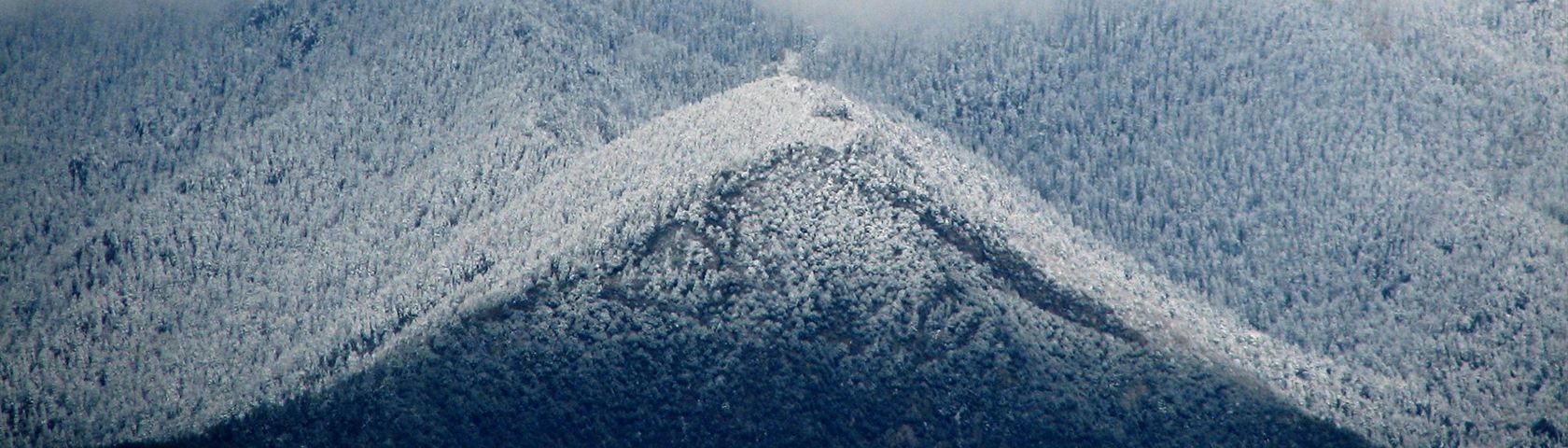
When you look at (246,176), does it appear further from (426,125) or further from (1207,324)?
(1207,324)

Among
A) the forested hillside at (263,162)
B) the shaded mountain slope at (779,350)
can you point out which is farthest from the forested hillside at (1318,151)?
the forested hillside at (263,162)

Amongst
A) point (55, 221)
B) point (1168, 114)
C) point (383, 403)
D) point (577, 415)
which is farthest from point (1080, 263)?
point (55, 221)

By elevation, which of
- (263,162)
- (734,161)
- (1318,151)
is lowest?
(263,162)

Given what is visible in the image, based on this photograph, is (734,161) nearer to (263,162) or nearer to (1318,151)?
(263,162)

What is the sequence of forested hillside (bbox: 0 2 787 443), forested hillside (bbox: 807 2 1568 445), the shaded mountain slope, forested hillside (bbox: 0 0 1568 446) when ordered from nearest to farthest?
the shaded mountain slope → forested hillside (bbox: 0 0 1568 446) → forested hillside (bbox: 807 2 1568 445) → forested hillside (bbox: 0 2 787 443)

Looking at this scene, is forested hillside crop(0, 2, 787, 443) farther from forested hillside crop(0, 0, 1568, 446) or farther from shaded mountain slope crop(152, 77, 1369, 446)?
shaded mountain slope crop(152, 77, 1369, 446)

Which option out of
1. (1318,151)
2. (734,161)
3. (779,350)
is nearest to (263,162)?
(734,161)

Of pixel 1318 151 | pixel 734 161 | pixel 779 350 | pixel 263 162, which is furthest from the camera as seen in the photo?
pixel 263 162

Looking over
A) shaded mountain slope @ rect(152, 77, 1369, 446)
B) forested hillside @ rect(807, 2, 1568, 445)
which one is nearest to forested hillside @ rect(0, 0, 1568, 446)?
forested hillside @ rect(807, 2, 1568, 445)
